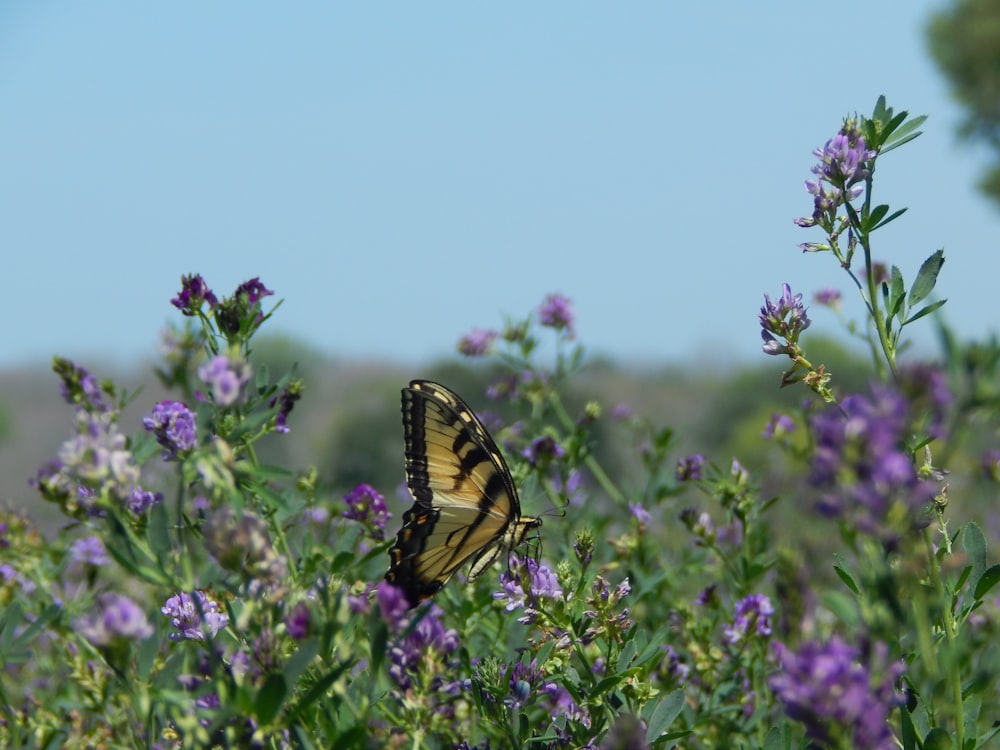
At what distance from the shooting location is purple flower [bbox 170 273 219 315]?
2.53 m

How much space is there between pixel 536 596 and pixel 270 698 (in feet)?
2.61

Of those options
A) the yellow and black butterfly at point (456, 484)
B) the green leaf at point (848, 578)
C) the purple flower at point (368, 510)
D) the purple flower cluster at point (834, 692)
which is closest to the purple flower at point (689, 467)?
the yellow and black butterfly at point (456, 484)

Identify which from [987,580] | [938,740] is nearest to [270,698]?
[938,740]

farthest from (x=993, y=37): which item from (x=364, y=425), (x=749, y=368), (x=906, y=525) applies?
(x=906, y=525)

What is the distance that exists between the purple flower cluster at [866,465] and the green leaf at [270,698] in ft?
2.43

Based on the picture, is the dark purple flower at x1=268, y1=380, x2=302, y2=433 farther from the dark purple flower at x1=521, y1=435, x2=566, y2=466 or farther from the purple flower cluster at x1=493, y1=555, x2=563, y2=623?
the dark purple flower at x1=521, y1=435, x2=566, y2=466

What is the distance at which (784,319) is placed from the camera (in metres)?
2.45

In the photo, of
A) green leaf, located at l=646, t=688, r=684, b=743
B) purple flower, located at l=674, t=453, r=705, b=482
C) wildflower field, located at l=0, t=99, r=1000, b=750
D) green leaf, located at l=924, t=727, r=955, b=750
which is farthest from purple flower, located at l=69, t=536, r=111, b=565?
green leaf, located at l=924, t=727, r=955, b=750

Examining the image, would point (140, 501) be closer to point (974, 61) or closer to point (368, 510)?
point (368, 510)

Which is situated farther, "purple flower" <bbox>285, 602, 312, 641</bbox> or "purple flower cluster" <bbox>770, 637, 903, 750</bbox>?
"purple flower" <bbox>285, 602, 312, 641</bbox>

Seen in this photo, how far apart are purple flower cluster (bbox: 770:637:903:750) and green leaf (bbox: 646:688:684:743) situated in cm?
95

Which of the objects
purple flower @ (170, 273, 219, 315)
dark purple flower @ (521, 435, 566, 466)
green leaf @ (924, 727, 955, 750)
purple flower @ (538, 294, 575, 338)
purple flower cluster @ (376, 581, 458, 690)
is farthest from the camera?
purple flower @ (538, 294, 575, 338)

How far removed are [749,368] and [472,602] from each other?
25665 millimetres

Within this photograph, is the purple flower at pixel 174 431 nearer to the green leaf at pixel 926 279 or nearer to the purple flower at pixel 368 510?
the purple flower at pixel 368 510
